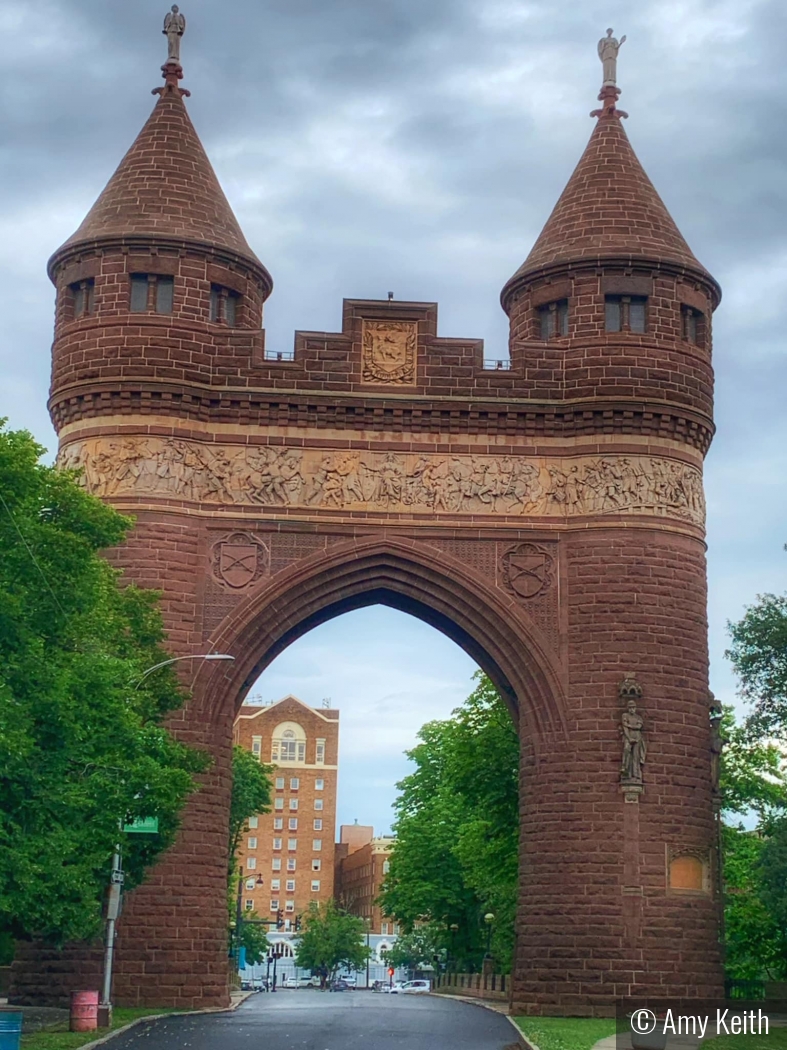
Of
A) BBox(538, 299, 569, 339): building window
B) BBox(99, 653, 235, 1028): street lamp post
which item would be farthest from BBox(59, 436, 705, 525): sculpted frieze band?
BBox(99, 653, 235, 1028): street lamp post

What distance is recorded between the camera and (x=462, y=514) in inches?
1344

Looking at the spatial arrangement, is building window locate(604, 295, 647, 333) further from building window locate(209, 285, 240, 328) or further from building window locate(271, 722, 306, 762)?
building window locate(271, 722, 306, 762)

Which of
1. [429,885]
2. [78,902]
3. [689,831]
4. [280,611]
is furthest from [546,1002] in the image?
[429,885]

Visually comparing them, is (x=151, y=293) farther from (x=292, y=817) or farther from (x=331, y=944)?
(x=292, y=817)

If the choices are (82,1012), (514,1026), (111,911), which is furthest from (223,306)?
(514,1026)

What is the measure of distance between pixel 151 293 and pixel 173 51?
24.9ft

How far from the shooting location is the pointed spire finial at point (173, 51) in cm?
3853

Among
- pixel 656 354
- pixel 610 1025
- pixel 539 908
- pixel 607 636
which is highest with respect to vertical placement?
pixel 656 354

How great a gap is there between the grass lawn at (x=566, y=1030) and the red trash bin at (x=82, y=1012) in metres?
6.87

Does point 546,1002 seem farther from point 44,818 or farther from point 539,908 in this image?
point 44,818

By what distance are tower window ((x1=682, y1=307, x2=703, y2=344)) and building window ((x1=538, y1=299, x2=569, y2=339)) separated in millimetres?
2713

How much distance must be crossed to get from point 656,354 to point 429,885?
1159 inches

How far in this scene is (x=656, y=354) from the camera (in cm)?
3481

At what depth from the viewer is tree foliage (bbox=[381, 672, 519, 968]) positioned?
43219 millimetres
